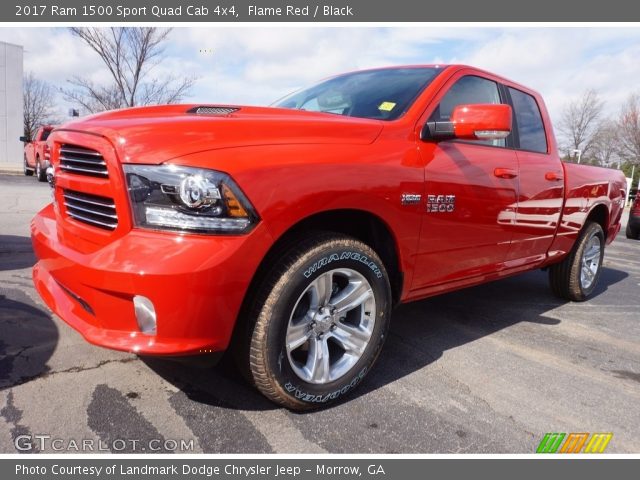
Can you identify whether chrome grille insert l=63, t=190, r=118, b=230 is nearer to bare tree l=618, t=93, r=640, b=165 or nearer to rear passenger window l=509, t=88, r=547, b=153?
rear passenger window l=509, t=88, r=547, b=153

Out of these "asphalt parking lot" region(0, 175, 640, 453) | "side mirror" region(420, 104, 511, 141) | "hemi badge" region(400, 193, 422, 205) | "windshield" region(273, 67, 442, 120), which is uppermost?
"windshield" region(273, 67, 442, 120)

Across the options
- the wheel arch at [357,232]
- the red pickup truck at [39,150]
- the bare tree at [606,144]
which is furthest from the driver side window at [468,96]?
the bare tree at [606,144]

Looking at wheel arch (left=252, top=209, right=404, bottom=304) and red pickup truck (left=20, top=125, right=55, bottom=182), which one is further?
red pickup truck (left=20, top=125, right=55, bottom=182)

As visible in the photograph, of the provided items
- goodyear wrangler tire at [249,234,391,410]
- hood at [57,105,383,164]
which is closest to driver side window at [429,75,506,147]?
hood at [57,105,383,164]

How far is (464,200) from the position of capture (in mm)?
2848

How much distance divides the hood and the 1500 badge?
0.50 metres

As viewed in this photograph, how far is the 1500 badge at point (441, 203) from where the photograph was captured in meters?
2.63

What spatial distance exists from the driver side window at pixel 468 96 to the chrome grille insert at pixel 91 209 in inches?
71.0

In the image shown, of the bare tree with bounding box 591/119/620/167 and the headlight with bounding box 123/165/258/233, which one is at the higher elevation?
the bare tree with bounding box 591/119/620/167

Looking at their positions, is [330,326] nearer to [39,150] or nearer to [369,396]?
[369,396]

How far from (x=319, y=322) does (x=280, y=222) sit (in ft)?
1.97

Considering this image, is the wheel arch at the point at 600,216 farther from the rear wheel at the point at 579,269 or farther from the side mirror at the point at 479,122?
the side mirror at the point at 479,122

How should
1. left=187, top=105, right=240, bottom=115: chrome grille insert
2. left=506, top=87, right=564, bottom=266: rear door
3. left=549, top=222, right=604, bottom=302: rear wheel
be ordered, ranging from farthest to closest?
1. left=549, top=222, right=604, bottom=302: rear wheel
2. left=506, top=87, right=564, bottom=266: rear door
3. left=187, top=105, right=240, bottom=115: chrome grille insert

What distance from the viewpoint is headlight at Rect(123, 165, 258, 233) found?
184cm
